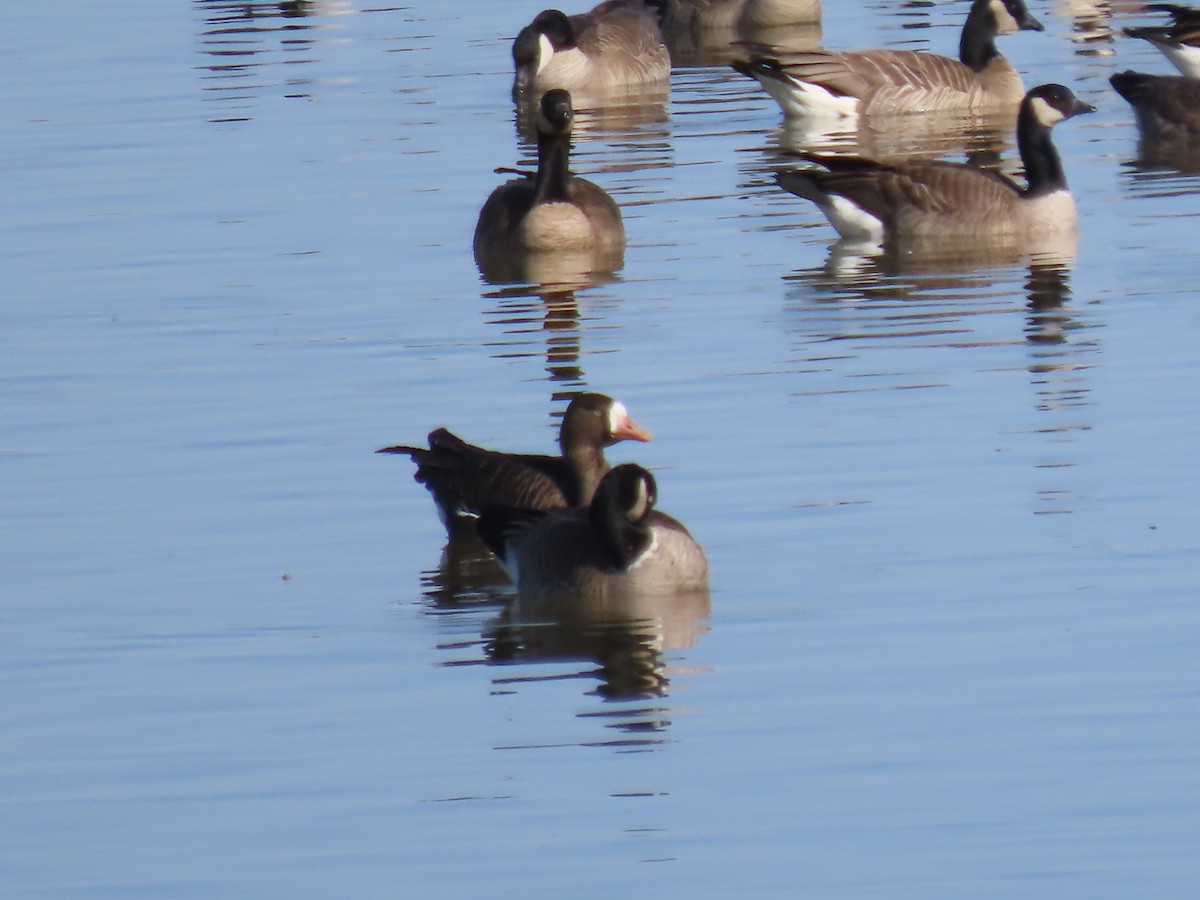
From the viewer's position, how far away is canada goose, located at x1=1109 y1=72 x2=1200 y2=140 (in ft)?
69.8

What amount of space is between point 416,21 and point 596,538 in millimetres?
21359

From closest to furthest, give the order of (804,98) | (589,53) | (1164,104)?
(1164,104)
(804,98)
(589,53)

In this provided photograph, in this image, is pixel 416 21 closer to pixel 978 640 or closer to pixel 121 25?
pixel 121 25

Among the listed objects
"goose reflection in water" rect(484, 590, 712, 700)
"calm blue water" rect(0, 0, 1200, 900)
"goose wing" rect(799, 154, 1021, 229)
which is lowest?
"goose reflection in water" rect(484, 590, 712, 700)

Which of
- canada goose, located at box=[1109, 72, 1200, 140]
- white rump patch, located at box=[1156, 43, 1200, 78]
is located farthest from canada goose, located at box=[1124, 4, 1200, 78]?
canada goose, located at box=[1109, 72, 1200, 140]

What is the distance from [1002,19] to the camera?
81.9 feet

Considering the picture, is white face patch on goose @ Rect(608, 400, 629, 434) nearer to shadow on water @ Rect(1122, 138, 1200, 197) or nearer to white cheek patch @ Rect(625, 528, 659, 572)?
white cheek patch @ Rect(625, 528, 659, 572)

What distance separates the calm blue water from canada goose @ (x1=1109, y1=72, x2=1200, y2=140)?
1.02 metres

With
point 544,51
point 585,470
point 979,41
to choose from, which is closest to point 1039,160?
point 585,470

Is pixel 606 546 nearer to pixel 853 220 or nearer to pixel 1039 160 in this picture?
pixel 853 220

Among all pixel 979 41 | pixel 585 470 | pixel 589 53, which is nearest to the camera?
pixel 585 470

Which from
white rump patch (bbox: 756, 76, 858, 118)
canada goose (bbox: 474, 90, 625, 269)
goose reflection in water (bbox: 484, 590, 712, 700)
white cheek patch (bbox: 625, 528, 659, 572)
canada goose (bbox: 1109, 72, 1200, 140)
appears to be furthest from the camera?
white rump patch (bbox: 756, 76, 858, 118)

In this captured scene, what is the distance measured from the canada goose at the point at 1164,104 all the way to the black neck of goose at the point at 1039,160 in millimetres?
3613

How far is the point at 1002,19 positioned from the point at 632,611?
1564 centimetres
